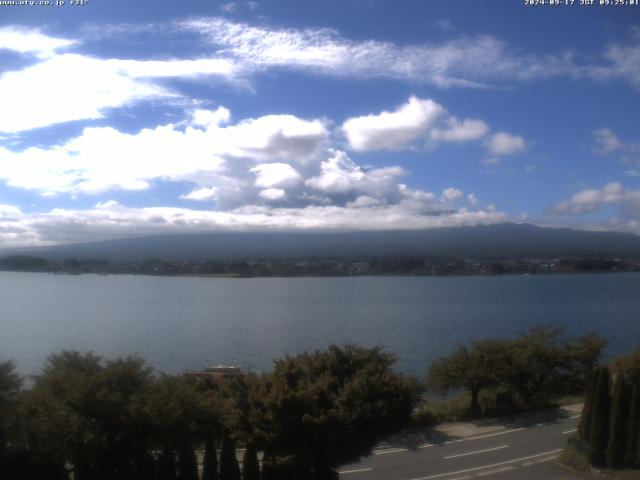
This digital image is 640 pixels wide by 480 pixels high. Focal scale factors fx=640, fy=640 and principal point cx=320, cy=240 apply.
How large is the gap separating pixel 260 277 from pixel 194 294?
3968cm

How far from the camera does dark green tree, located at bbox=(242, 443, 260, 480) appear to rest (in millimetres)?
11117

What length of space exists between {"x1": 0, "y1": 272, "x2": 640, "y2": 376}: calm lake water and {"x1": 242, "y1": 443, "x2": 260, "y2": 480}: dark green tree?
56.3 feet

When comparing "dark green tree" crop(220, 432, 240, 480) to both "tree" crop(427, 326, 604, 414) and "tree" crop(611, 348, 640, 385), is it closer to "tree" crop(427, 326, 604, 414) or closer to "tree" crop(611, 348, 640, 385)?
"tree" crop(611, 348, 640, 385)

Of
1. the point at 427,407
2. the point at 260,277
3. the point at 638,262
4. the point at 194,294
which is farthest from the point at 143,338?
the point at 638,262

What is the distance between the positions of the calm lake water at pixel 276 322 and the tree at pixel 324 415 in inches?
650

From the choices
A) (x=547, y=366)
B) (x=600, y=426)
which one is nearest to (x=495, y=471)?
(x=600, y=426)

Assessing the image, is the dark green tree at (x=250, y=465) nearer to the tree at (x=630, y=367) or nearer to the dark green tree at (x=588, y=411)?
the dark green tree at (x=588, y=411)

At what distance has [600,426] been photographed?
1307cm

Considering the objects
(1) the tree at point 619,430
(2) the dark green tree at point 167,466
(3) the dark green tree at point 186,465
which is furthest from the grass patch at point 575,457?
(2) the dark green tree at point 167,466

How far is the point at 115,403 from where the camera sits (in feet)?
34.8

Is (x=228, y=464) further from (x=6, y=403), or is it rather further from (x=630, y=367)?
(x=630, y=367)

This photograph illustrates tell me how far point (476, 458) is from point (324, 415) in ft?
19.0

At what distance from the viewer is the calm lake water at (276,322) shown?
121 feet

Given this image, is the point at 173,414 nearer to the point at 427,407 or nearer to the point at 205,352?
the point at 427,407
